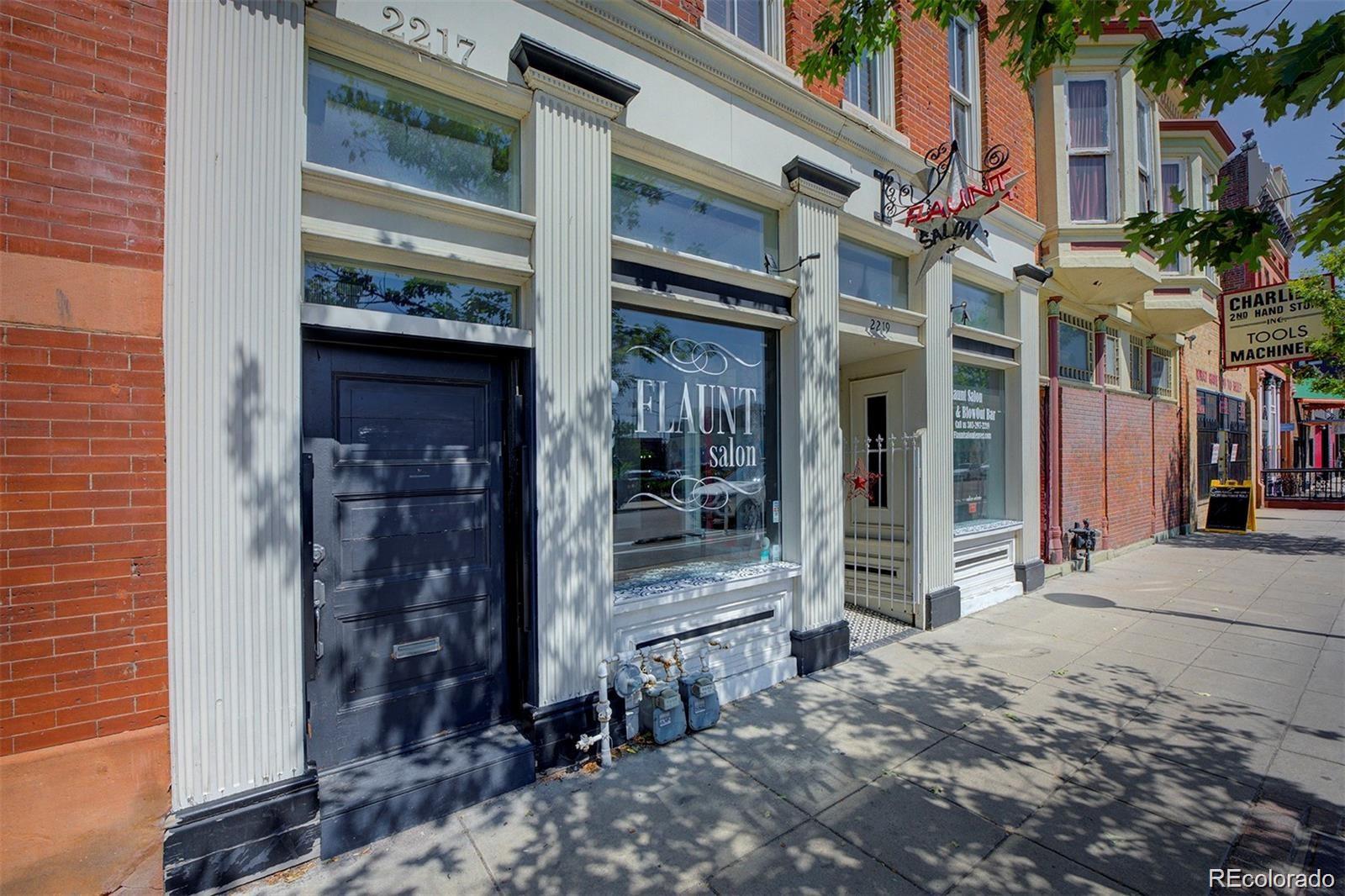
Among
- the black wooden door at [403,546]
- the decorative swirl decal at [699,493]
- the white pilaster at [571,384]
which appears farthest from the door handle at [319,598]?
the decorative swirl decal at [699,493]

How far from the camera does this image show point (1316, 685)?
4.80m

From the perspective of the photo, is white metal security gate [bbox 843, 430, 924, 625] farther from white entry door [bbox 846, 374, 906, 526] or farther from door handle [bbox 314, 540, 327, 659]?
door handle [bbox 314, 540, 327, 659]

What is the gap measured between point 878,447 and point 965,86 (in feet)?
17.3

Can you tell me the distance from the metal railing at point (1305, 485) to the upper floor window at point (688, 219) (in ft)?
75.3

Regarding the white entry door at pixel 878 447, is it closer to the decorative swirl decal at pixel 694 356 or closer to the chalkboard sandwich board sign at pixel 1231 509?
the decorative swirl decal at pixel 694 356

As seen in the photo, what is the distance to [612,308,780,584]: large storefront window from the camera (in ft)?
14.4

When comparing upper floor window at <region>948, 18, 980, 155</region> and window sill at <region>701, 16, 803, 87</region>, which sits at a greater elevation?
upper floor window at <region>948, 18, 980, 155</region>

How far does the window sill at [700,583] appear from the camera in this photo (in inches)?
169

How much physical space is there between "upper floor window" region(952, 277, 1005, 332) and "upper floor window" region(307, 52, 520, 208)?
225 inches

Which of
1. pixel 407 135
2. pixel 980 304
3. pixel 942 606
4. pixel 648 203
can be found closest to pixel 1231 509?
pixel 980 304

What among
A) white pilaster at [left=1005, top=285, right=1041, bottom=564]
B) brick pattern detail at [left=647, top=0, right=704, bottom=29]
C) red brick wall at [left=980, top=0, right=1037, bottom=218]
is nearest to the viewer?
brick pattern detail at [left=647, top=0, right=704, bottom=29]

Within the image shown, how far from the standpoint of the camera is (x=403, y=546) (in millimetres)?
3465

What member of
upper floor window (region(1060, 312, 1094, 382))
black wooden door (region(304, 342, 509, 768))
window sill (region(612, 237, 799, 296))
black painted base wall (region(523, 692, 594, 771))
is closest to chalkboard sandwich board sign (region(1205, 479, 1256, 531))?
upper floor window (region(1060, 312, 1094, 382))

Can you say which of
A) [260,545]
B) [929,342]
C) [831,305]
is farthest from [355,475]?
[929,342]
